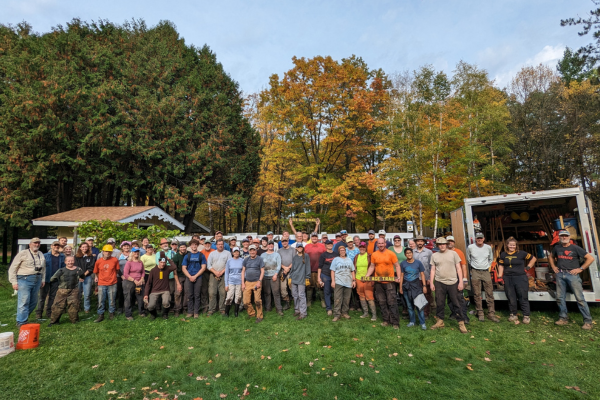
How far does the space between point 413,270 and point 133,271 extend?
22.3 ft

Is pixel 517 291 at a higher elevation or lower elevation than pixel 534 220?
lower

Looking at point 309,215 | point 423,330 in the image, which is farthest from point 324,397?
point 309,215

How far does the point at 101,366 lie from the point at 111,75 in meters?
18.7

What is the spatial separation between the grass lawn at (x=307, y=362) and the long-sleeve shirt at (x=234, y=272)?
1.03 meters

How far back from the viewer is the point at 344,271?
23.4 ft

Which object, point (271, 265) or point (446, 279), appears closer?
point (446, 279)

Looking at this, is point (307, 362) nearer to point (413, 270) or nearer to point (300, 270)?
point (300, 270)

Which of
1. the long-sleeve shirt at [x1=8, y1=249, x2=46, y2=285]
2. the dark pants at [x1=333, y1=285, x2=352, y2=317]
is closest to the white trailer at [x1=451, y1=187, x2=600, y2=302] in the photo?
the dark pants at [x1=333, y1=285, x2=352, y2=317]

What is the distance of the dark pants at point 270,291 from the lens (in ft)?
24.8

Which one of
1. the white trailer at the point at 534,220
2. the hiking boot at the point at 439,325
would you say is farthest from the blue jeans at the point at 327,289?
the white trailer at the point at 534,220

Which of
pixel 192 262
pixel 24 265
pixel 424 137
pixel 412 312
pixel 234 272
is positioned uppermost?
pixel 424 137

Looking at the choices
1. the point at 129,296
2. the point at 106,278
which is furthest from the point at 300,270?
the point at 106,278

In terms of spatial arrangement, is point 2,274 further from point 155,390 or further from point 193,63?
point 155,390

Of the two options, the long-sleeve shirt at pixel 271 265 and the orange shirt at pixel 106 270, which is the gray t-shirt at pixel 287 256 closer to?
the long-sleeve shirt at pixel 271 265
